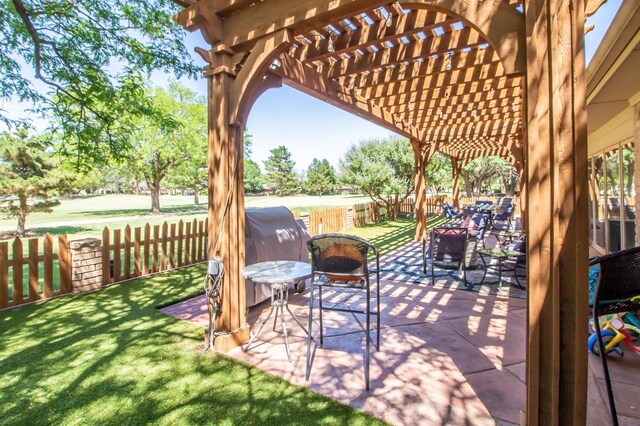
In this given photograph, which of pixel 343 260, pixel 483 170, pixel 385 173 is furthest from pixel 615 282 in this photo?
pixel 483 170

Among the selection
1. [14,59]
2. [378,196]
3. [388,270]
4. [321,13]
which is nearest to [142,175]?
[378,196]

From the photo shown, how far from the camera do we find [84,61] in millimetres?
4992

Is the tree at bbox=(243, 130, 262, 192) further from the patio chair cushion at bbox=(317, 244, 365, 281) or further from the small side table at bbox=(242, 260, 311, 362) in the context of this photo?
the patio chair cushion at bbox=(317, 244, 365, 281)

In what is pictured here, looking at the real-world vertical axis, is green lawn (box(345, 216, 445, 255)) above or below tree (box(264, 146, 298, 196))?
below

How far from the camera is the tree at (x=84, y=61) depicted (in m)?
4.80

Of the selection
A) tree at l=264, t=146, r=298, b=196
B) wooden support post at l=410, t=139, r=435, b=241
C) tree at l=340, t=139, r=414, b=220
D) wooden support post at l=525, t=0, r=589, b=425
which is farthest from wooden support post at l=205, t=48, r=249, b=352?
tree at l=264, t=146, r=298, b=196

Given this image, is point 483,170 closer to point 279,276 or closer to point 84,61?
point 84,61

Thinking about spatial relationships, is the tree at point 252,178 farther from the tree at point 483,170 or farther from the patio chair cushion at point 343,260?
the patio chair cushion at point 343,260

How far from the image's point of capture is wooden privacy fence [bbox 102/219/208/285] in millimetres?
5054

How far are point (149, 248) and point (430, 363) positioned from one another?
18.1 feet

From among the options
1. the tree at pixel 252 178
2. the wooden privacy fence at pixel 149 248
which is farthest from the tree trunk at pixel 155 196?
the tree at pixel 252 178

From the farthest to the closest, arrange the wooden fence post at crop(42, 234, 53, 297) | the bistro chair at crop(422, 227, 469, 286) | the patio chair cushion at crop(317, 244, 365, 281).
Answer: the bistro chair at crop(422, 227, 469, 286) → the wooden fence post at crop(42, 234, 53, 297) → the patio chair cushion at crop(317, 244, 365, 281)

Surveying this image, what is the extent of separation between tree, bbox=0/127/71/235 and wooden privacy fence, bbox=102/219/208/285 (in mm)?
6477

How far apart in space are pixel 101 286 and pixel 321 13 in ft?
16.1
